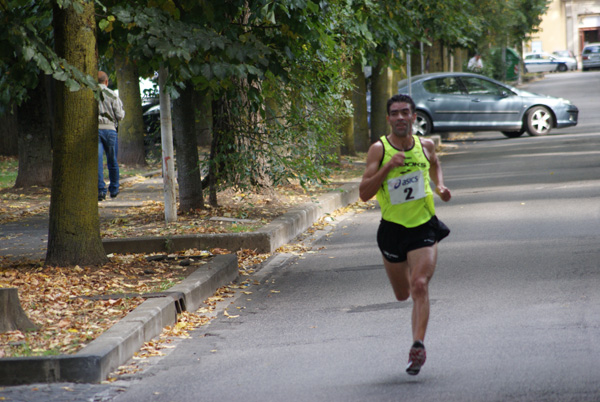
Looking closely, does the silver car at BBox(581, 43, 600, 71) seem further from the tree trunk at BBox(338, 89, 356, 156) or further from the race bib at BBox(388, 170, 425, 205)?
the race bib at BBox(388, 170, 425, 205)

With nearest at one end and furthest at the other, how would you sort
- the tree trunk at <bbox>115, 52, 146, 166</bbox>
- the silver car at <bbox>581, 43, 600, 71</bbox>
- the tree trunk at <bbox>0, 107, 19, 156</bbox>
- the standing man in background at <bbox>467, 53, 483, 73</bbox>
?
1. the tree trunk at <bbox>115, 52, 146, 166</bbox>
2. the tree trunk at <bbox>0, 107, 19, 156</bbox>
3. the standing man in background at <bbox>467, 53, 483, 73</bbox>
4. the silver car at <bbox>581, 43, 600, 71</bbox>

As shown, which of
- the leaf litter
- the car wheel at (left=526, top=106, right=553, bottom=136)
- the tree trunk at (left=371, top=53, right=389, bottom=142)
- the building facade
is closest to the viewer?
the leaf litter

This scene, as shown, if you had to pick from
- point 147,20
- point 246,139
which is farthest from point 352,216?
point 147,20

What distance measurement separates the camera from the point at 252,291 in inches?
332

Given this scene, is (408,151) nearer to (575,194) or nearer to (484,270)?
(484,270)

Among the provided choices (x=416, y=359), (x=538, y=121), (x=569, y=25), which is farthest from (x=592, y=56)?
(x=416, y=359)

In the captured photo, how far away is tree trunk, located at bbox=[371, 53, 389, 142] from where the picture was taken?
23.6 metres

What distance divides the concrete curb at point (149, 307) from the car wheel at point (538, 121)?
14902 mm

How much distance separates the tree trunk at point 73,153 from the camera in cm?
849

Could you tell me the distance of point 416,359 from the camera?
5215 millimetres

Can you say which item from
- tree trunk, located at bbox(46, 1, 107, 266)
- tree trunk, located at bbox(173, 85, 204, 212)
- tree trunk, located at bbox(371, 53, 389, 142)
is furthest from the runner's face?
tree trunk, located at bbox(371, 53, 389, 142)

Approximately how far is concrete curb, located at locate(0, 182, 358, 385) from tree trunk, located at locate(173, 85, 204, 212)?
1245 mm

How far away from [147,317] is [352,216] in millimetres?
7398

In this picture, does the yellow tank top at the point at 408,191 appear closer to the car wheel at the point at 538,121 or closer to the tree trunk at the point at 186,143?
the tree trunk at the point at 186,143
